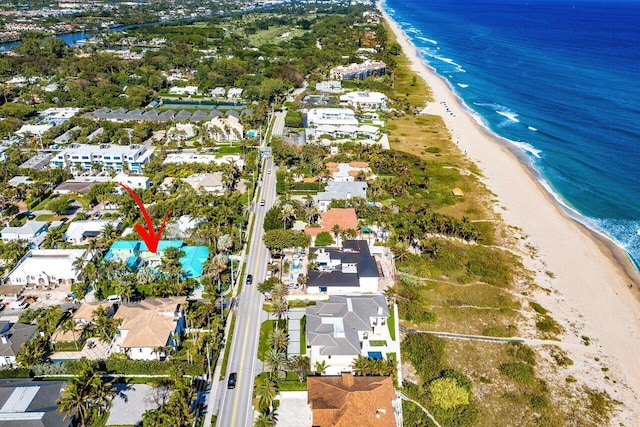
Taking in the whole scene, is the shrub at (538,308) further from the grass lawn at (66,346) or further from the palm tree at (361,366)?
the grass lawn at (66,346)

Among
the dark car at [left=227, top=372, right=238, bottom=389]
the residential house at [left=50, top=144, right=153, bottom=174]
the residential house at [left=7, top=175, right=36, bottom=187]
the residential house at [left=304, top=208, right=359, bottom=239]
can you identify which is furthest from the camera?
the residential house at [left=50, top=144, right=153, bottom=174]

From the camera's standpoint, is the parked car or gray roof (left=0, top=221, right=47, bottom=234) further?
gray roof (left=0, top=221, right=47, bottom=234)

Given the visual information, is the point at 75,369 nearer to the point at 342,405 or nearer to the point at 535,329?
the point at 342,405

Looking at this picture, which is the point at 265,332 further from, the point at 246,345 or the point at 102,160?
the point at 102,160

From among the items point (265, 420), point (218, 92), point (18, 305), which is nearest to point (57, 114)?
point (218, 92)

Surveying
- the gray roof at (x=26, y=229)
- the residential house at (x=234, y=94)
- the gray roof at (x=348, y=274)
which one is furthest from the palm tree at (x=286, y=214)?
the residential house at (x=234, y=94)

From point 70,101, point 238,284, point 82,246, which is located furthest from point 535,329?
point 70,101

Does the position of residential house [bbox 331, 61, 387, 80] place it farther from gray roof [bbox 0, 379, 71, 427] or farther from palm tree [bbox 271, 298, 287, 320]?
gray roof [bbox 0, 379, 71, 427]

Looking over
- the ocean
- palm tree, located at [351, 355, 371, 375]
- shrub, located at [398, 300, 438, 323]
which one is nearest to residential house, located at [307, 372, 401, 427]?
palm tree, located at [351, 355, 371, 375]
